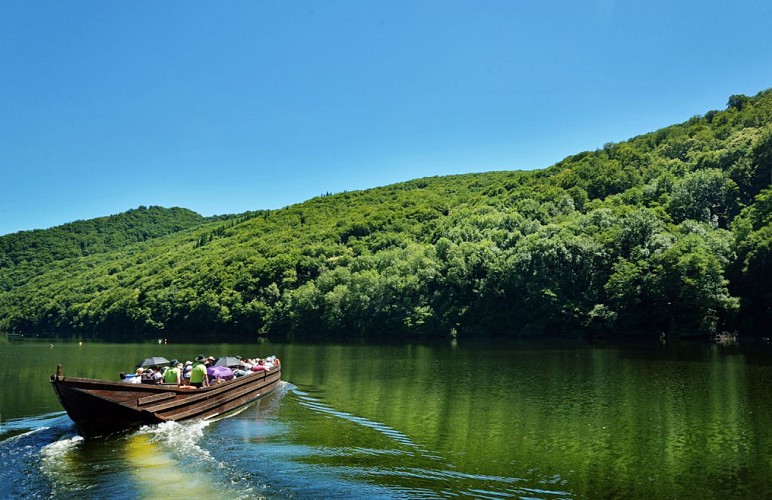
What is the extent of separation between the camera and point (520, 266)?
314 ft

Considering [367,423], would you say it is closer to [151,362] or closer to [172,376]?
[172,376]

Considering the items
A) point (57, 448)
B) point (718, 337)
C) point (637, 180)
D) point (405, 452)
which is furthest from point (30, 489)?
point (637, 180)

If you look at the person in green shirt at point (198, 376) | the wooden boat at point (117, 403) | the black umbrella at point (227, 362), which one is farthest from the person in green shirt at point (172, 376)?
the black umbrella at point (227, 362)

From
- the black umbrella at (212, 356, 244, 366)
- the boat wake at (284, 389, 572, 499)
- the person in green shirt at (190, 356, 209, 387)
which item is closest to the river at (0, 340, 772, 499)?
the boat wake at (284, 389, 572, 499)

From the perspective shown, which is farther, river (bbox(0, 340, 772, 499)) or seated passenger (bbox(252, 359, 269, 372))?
seated passenger (bbox(252, 359, 269, 372))

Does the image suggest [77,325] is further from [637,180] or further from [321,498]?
[321,498]

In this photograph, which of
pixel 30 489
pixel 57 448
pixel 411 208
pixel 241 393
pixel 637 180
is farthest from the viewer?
pixel 411 208

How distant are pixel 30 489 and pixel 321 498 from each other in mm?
7912

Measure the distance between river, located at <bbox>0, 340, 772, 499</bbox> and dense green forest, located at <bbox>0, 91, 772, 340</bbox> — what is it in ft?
155

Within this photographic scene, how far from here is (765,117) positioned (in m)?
122

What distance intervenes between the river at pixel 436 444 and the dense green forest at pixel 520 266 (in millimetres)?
47293

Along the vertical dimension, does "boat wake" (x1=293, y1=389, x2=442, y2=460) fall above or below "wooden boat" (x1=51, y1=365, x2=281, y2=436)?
below

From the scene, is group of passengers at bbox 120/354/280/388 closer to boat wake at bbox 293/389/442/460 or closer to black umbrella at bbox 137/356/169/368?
boat wake at bbox 293/389/442/460

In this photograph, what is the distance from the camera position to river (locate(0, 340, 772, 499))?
48.2 feet
